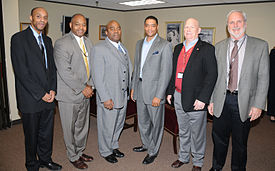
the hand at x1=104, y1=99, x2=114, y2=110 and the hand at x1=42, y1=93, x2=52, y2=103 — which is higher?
the hand at x1=42, y1=93, x2=52, y2=103

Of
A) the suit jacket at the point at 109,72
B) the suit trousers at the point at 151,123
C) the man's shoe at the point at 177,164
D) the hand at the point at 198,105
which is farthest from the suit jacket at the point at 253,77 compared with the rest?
the suit jacket at the point at 109,72

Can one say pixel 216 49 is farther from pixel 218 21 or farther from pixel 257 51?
pixel 218 21

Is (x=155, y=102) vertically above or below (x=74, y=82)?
below

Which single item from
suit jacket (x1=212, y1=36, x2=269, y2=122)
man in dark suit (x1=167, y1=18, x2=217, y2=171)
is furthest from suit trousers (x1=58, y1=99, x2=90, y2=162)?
suit jacket (x1=212, y1=36, x2=269, y2=122)

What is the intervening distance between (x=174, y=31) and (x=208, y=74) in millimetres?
4952

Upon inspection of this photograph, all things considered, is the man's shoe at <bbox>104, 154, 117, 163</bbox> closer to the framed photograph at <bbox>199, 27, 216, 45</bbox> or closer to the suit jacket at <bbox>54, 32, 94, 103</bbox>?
the suit jacket at <bbox>54, 32, 94, 103</bbox>

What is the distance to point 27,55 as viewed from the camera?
242 cm

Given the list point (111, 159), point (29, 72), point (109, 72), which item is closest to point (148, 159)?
point (111, 159)

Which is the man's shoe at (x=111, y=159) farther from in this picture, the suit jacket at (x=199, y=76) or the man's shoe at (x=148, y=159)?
the suit jacket at (x=199, y=76)

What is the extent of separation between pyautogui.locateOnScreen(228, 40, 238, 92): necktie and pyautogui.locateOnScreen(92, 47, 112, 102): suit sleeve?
149 centimetres

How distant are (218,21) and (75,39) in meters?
4.83

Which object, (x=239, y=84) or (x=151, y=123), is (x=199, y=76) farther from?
(x=151, y=123)

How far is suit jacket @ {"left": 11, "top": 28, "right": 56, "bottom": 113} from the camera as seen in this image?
239 centimetres

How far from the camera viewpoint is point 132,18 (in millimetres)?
8422
